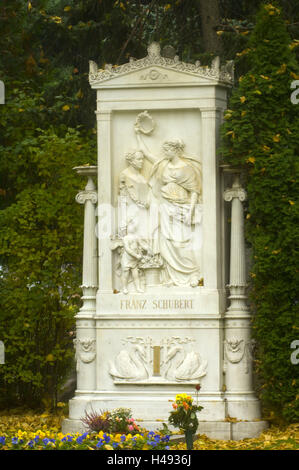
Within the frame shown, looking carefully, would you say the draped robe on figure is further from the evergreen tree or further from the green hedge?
the green hedge

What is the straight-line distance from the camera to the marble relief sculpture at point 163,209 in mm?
13875

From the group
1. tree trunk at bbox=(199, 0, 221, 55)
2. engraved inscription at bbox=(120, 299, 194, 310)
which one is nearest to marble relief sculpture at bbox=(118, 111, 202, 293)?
engraved inscription at bbox=(120, 299, 194, 310)

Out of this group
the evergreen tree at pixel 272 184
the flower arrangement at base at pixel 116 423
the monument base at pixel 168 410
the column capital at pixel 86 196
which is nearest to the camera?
the flower arrangement at base at pixel 116 423

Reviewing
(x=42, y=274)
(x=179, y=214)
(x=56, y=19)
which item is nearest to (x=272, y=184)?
(x=179, y=214)

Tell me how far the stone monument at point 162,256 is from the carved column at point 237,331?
0.04ft

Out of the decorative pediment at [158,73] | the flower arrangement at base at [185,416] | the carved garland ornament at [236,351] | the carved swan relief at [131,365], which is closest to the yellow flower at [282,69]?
the decorative pediment at [158,73]

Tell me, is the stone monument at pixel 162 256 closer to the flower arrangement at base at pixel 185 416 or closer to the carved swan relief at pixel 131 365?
the carved swan relief at pixel 131 365

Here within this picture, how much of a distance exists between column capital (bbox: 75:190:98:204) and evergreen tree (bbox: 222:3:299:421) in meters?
1.63

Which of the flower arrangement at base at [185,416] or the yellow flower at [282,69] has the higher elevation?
the yellow flower at [282,69]

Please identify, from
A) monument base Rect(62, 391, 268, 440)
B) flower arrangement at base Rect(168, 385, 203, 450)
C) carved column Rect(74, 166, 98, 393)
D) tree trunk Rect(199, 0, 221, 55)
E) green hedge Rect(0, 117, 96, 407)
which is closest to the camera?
flower arrangement at base Rect(168, 385, 203, 450)

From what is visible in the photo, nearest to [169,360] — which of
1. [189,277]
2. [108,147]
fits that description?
[189,277]

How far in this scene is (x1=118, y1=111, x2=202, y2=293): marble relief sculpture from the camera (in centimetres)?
1388

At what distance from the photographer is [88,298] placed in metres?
14.2

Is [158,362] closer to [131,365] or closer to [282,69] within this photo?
[131,365]
